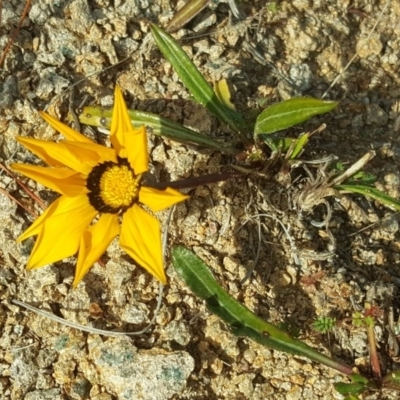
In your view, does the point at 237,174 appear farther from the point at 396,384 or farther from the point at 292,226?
the point at 396,384

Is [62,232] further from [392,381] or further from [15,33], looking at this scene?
[392,381]

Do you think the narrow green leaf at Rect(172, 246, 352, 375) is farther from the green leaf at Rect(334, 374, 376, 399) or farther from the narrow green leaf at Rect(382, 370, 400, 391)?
the narrow green leaf at Rect(382, 370, 400, 391)

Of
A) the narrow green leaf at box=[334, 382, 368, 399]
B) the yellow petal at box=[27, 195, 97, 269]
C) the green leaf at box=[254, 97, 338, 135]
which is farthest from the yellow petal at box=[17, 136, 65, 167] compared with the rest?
the narrow green leaf at box=[334, 382, 368, 399]

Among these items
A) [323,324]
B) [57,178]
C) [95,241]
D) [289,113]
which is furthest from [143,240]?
[323,324]

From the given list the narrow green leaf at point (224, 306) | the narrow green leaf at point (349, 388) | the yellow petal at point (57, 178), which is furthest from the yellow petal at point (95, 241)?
the narrow green leaf at point (349, 388)

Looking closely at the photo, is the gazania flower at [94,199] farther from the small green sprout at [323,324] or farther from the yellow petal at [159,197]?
the small green sprout at [323,324]

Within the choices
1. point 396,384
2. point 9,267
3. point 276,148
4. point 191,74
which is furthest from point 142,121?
point 396,384
